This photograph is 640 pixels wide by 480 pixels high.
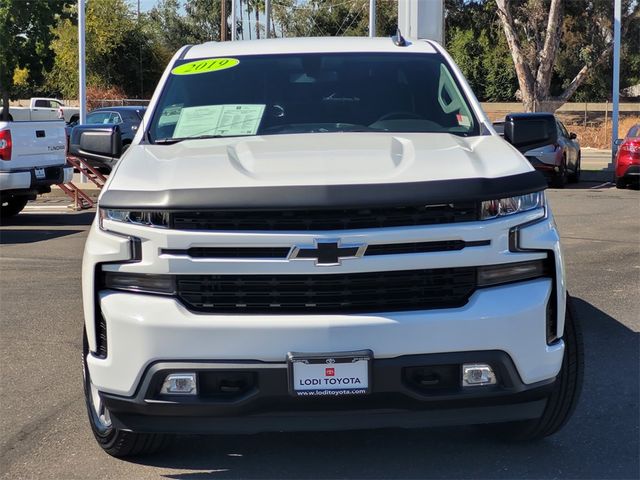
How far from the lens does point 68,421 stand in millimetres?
5113

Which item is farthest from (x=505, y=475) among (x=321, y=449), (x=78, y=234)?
(x=78, y=234)

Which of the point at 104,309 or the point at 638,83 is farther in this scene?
the point at 638,83

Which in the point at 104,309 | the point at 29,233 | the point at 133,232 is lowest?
the point at 29,233

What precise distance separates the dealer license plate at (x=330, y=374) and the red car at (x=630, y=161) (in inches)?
630

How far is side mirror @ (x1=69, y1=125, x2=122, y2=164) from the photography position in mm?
5516

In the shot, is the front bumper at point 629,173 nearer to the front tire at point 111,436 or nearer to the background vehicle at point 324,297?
the background vehicle at point 324,297

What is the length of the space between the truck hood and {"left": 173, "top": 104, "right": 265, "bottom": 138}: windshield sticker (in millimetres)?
200

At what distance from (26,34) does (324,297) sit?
1318 inches

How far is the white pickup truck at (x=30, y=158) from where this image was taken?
44.0ft

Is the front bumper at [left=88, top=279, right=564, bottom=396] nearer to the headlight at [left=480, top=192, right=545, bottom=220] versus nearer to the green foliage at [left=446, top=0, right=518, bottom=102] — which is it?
the headlight at [left=480, top=192, right=545, bottom=220]

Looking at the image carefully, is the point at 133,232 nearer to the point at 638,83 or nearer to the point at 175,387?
the point at 175,387

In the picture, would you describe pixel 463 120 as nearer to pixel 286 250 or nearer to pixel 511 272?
pixel 511 272

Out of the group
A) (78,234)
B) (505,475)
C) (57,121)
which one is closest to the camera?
(505,475)

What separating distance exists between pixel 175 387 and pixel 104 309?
0.43 meters
